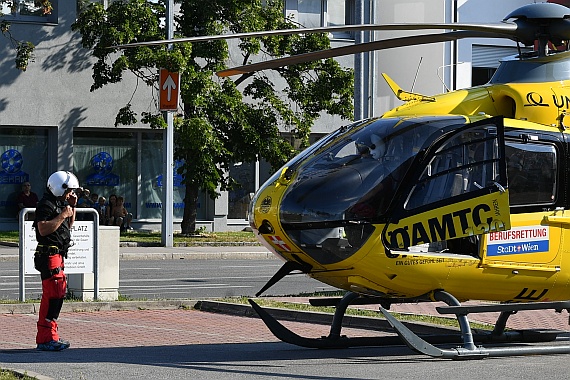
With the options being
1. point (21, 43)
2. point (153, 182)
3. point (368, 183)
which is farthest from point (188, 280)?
point (153, 182)

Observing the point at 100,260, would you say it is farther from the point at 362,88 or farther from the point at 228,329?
the point at 362,88

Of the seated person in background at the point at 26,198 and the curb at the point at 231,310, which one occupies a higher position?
the seated person in background at the point at 26,198

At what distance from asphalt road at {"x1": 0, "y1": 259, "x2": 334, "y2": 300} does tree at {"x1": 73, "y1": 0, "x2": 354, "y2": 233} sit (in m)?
5.17

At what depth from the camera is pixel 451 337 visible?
11203 millimetres

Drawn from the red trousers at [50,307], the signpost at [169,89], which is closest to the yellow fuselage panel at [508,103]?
the red trousers at [50,307]

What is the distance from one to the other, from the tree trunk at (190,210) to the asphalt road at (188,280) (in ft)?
20.4

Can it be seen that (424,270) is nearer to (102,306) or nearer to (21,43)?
(102,306)

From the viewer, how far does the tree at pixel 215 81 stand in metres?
29.1

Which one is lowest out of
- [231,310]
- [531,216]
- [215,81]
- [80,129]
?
[231,310]

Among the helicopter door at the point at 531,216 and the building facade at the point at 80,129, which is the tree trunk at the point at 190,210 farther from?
the helicopter door at the point at 531,216

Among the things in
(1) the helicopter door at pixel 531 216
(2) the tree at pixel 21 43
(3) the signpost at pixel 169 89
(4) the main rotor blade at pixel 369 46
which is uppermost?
(2) the tree at pixel 21 43

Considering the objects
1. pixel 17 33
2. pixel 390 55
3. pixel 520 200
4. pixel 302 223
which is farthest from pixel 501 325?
pixel 17 33

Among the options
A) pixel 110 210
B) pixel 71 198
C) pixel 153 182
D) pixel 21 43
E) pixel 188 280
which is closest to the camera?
pixel 71 198

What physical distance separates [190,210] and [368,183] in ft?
74.3
